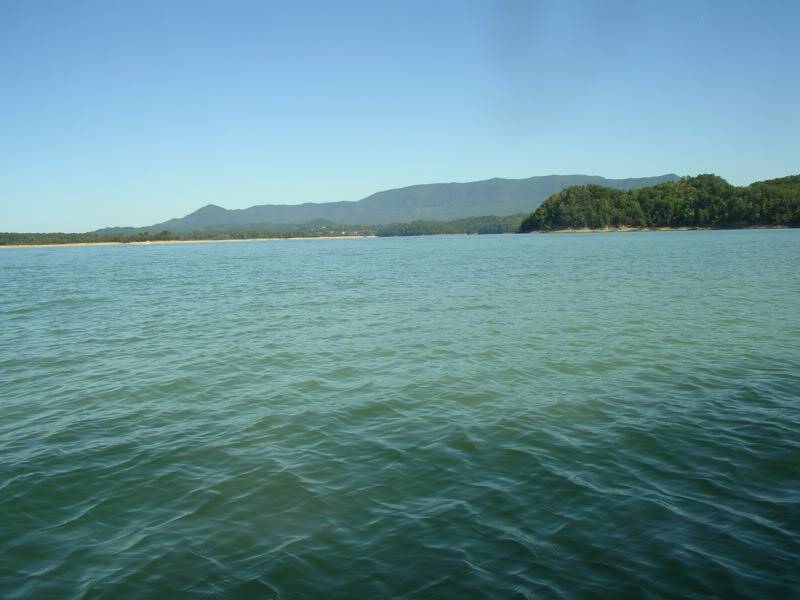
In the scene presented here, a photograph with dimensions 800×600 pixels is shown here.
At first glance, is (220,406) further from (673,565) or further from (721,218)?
(721,218)

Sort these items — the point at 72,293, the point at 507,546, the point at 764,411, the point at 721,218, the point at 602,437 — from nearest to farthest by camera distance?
1. the point at 507,546
2. the point at 602,437
3. the point at 764,411
4. the point at 72,293
5. the point at 721,218

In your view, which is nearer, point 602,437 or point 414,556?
point 414,556

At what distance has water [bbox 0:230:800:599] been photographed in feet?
22.4

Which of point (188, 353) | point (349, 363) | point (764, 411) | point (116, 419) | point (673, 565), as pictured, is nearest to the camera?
point (673, 565)

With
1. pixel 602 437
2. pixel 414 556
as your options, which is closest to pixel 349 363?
pixel 602 437

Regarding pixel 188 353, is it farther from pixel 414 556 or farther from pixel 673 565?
pixel 673 565

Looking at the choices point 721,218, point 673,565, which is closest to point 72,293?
point 673,565

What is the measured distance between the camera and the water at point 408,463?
22.4ft

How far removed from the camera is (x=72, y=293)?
139 ft

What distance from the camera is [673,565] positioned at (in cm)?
677

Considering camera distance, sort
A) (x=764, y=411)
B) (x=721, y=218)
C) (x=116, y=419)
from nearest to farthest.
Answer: (x=764, y=411), (x=116, y=419), (x=721, y=218)

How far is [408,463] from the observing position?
32.9ft

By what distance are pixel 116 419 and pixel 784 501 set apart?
1328 cm

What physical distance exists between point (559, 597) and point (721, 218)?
21133 centimetres
